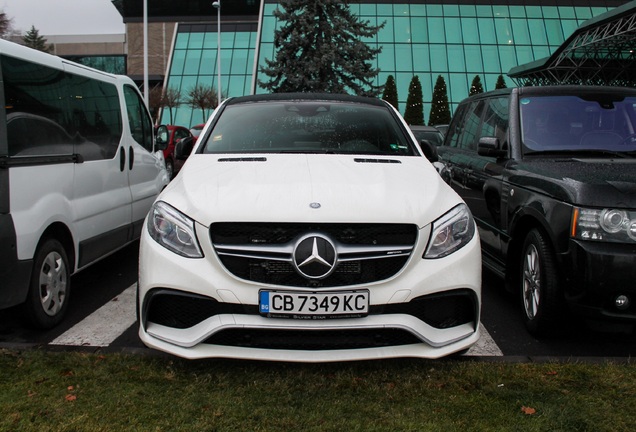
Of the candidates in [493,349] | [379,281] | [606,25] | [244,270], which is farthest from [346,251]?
[606,25]

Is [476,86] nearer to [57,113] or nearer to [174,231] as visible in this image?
[57,113]

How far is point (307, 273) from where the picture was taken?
3043 mm

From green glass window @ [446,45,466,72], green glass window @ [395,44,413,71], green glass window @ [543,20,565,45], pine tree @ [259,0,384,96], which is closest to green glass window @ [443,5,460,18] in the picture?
green glass window @ [446,45,466,72]

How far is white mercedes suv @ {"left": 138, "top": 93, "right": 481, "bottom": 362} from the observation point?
306 cm

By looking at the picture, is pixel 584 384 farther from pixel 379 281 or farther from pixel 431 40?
pixel 431 40

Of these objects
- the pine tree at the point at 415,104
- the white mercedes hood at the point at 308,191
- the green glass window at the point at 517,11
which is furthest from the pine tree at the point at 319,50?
the white mercedes hood at the point at 308,191

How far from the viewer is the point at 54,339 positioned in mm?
4105

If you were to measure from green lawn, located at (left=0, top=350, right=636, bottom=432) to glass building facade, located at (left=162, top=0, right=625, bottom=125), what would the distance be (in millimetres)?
35117

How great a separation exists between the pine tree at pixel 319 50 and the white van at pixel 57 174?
22904mm

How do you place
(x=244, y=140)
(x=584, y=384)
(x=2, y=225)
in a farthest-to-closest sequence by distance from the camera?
(x=244, y=140)
(x=2, y=225)
(x=584, y=384)

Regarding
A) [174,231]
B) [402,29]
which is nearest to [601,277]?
[174,231]

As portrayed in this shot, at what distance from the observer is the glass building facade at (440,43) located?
38469mm

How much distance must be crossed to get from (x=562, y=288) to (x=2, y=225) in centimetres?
362

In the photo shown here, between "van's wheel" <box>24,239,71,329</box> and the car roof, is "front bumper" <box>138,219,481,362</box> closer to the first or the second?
"van's wheel" <box>24,239,71,329</box>
